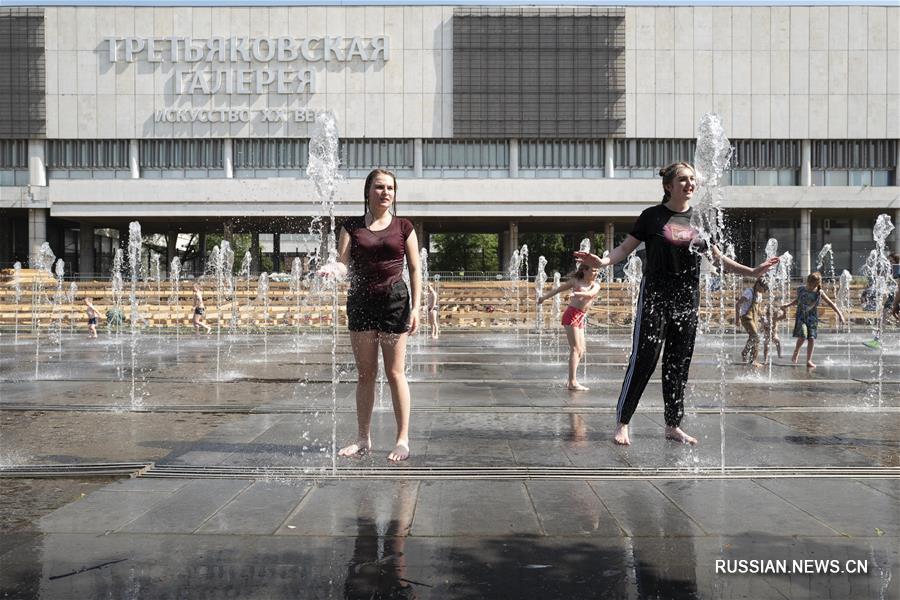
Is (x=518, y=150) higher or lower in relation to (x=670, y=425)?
higher

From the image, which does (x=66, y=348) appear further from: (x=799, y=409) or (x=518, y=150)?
(x=518, y=150)

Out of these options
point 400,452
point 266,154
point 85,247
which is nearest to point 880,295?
point 400,452

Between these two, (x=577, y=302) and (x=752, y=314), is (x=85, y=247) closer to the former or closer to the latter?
(x=752, y=314)

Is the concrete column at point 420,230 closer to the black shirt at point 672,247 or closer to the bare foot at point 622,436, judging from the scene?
the bare foot at point 622,436

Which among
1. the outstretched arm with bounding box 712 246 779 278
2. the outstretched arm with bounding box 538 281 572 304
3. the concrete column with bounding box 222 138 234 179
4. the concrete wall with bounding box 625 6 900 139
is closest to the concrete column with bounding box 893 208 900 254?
the concrete wall with bounding box 625 6 900 139

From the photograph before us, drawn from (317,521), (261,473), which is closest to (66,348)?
(261,473)

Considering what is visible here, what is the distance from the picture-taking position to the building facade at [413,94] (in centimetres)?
4350

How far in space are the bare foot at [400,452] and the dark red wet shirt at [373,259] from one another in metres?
0.99

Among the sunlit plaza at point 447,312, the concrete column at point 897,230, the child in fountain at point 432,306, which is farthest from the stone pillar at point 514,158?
the child in fountain at point 432,306

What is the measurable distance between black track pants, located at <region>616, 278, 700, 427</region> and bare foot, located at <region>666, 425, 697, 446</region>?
0.26 metres

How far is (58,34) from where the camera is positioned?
43.5 meters

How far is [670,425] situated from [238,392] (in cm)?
516

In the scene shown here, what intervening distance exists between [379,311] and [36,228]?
4541cm

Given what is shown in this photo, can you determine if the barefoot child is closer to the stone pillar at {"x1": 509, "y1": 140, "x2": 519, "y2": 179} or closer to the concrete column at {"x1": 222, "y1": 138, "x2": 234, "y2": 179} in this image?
the stone pillar at {"x1": 509, "y1": 140, "x2": 519, "y2": 179}
